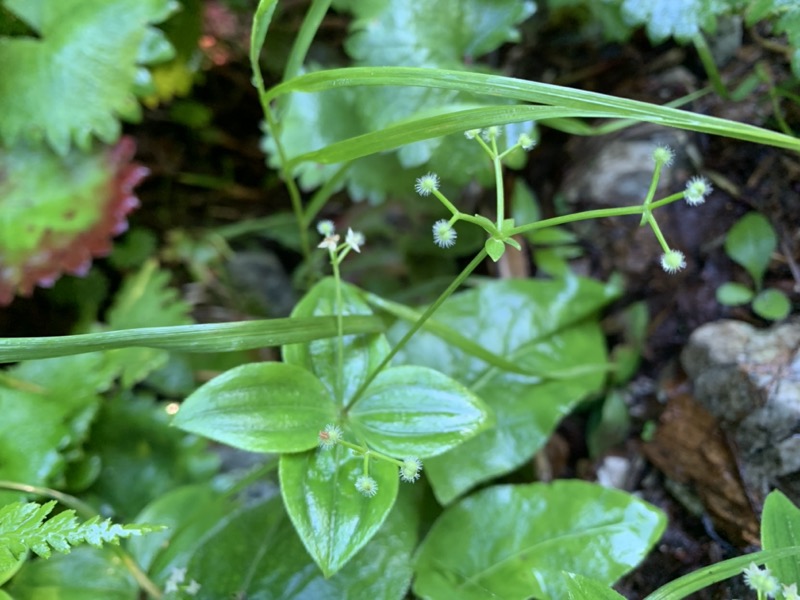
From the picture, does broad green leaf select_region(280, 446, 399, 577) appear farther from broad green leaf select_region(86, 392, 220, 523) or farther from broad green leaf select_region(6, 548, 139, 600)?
broad green leaf select_region(86, 392, 220, 523)

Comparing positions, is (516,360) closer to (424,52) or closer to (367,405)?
(367,405)

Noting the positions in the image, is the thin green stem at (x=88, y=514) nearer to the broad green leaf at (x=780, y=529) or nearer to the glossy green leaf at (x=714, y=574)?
the glossy green leaf at (x=714, y=574)

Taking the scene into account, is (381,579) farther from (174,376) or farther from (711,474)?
(174,376)

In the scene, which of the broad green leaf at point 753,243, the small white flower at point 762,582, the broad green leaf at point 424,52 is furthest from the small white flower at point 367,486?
the broad green leaf at point 753,243

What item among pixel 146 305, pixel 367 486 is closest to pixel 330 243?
pixel 367 486

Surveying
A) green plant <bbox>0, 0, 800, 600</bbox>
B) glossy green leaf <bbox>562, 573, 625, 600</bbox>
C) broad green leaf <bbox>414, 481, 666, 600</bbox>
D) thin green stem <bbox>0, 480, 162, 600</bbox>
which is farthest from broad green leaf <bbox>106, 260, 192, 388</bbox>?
glossy green leaf <bbox>562, 573, 625, 600</bbox>
